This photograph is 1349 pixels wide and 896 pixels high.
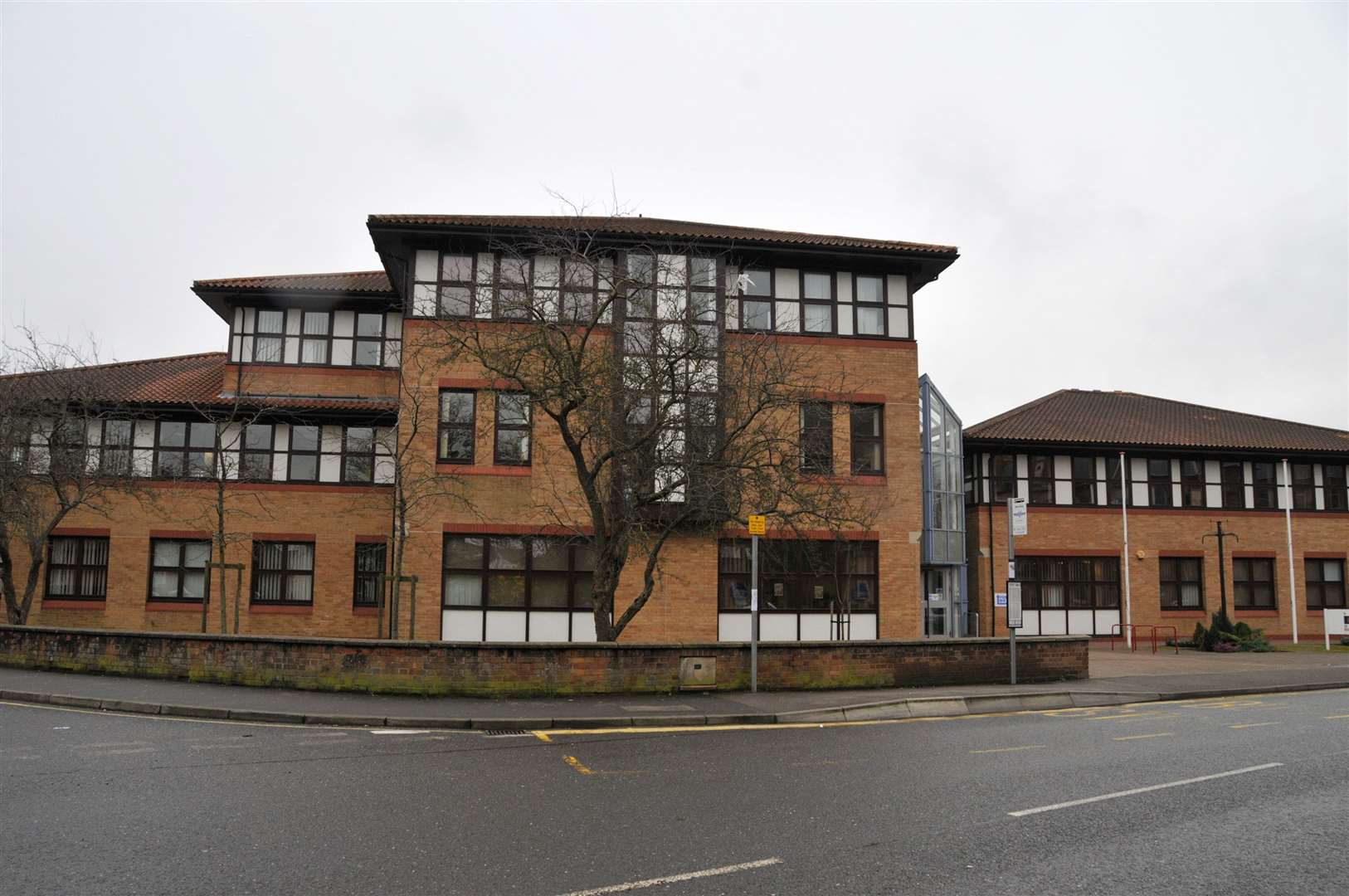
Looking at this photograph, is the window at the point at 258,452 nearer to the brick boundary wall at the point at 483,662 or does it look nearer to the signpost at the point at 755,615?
the brick boundary wall at the point at 483,662

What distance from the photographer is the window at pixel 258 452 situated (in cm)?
2630

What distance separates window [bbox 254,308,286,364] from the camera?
27641 mm

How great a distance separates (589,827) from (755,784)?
2177 millimetres

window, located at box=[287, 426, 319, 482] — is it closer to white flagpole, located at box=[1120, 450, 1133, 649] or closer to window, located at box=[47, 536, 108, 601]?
window, located at box=[47, 536, 108, 601]

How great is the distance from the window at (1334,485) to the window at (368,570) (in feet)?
106

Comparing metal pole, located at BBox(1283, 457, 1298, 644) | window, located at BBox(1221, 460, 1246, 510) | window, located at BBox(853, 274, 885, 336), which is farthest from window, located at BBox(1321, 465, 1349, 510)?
window, located at BBox(853, 274, 885, 336)

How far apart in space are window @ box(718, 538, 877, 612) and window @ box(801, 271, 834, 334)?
17.8ft

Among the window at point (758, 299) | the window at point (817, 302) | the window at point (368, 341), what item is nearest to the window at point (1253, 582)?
the window at point (817, 302)

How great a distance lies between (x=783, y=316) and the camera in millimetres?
24359

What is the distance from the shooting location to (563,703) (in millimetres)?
13656

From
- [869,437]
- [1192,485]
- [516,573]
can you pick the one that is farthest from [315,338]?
[1192,485]

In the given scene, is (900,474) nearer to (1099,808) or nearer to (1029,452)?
(1029,452)

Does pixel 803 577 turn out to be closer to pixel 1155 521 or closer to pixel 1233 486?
pixel 1155 521

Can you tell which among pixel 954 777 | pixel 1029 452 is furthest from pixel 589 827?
pixel 1029 452
